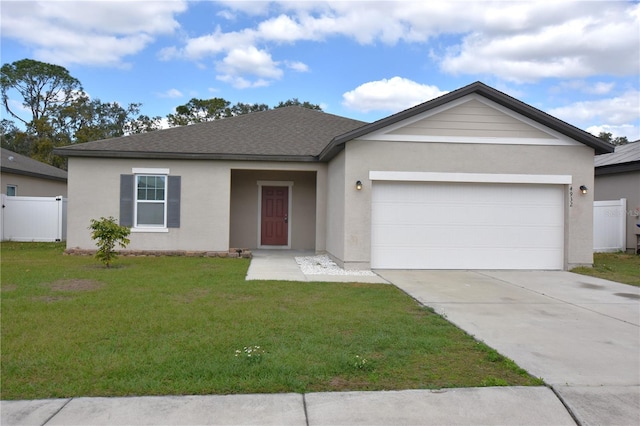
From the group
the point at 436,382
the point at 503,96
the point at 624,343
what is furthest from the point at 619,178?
the point at 436,382

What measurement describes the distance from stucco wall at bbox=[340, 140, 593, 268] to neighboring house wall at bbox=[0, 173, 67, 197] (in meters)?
16.1

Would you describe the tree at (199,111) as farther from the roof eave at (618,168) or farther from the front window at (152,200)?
the roof eave at (618,168)

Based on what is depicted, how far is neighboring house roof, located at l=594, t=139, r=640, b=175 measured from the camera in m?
17.0

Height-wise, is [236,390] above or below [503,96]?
below

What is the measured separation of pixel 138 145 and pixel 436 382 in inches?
477

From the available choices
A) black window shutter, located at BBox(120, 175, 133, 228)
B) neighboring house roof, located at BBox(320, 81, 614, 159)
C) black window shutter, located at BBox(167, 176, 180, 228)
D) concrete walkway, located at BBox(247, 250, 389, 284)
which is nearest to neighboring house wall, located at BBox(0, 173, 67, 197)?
black window shutter, located at BBox(120, 175, 133, 228)

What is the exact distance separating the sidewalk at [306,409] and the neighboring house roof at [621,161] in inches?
616

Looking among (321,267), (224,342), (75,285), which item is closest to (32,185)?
(75,285)

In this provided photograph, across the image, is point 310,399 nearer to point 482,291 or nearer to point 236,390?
point 236,390

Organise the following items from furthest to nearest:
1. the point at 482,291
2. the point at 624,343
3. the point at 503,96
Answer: the point at 503,96, the point at 482,291, the point at 624,343

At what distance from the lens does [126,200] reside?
13.9 metres

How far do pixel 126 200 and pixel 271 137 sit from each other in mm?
4784

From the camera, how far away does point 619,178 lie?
58.6 feet

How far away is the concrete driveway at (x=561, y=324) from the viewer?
427 centimetres
